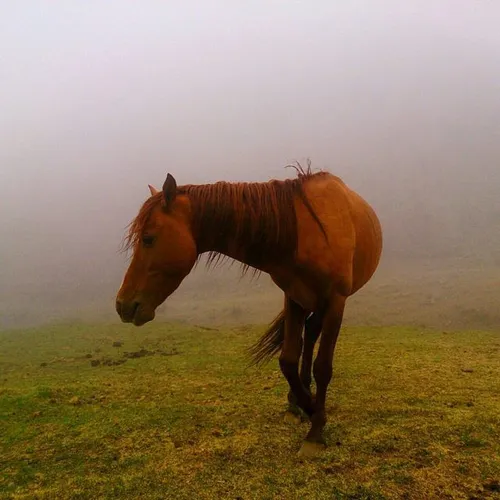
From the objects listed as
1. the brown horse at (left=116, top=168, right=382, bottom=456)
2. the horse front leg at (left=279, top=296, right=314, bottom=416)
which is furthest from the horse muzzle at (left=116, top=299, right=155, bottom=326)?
the horse front leg at (left=279, top=296, right=314, bottom=416)

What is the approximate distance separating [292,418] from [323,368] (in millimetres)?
642

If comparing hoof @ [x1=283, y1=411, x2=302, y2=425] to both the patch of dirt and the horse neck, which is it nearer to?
the horse neck

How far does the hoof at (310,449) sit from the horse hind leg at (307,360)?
51 centimetres

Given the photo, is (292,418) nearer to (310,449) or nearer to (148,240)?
(310,449)

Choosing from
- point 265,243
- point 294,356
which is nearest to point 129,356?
point 294,356

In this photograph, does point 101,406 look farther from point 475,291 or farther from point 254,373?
point 475,291

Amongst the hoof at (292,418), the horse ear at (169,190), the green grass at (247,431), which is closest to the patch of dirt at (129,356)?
the green grass at (247,431)

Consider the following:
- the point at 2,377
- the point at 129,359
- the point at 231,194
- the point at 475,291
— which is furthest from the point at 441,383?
the point at 475,291

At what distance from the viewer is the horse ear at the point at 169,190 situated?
93.2 inches

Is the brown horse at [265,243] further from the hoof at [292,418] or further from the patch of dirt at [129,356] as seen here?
the patch of dirt at [129,356]

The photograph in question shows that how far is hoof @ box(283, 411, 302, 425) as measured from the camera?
3.04 metres

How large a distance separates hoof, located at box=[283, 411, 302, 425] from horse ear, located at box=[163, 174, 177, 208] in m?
1.83

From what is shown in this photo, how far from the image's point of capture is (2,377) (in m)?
5.50

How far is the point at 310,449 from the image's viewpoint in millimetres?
2494
